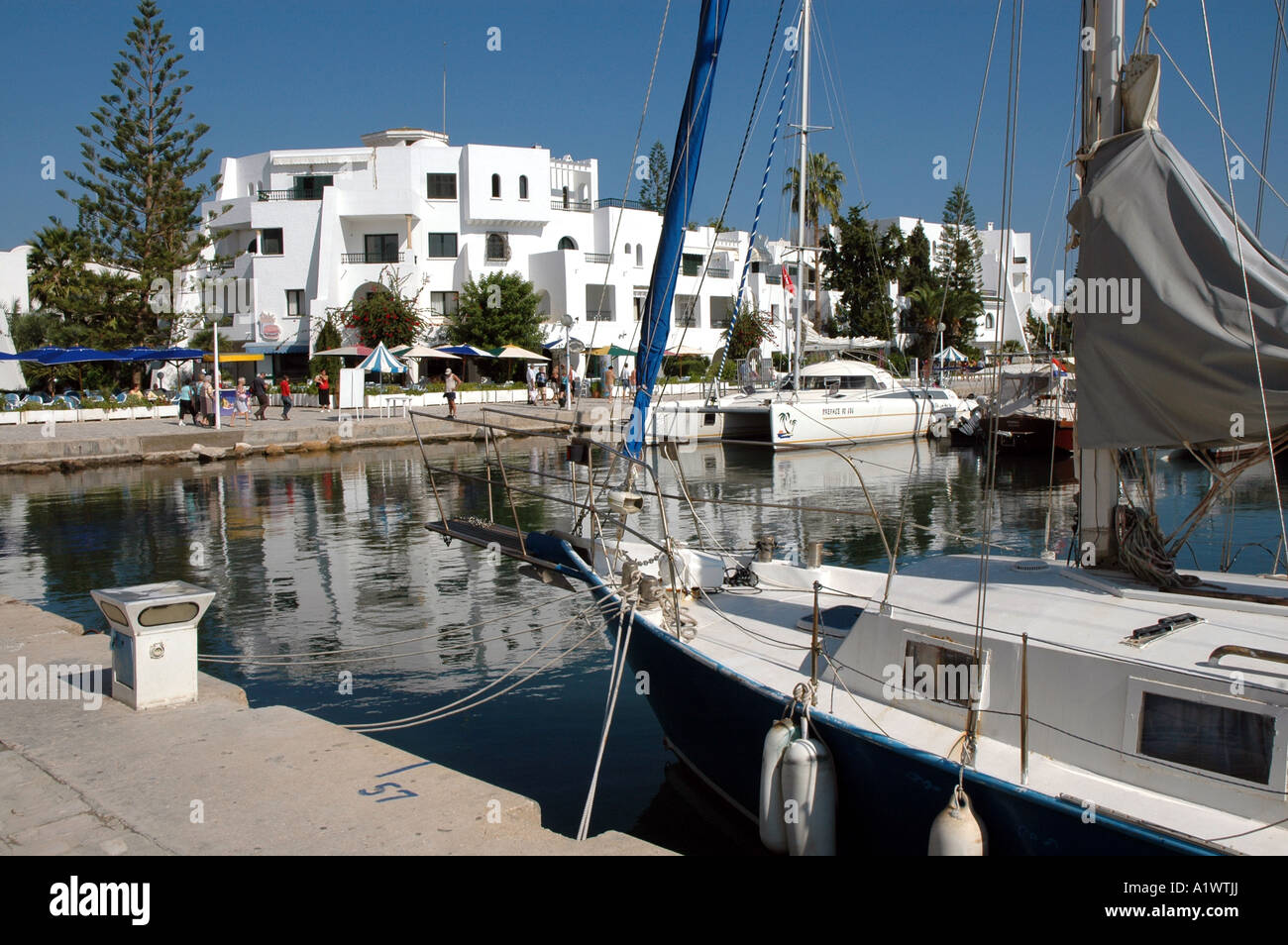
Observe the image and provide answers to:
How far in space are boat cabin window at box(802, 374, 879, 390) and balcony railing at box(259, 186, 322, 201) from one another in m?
27.8

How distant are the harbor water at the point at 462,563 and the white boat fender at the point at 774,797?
1086 millimetres

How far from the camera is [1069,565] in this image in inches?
284

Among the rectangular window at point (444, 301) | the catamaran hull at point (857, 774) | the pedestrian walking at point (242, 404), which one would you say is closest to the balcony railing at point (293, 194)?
the rectangular window at point (444, 301)

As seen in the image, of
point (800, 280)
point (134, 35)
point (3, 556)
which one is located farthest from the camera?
point (134, 35)

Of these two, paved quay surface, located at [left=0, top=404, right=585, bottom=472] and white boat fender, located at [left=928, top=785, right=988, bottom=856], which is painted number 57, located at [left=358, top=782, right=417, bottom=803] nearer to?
white boat fender, located at [left=928, top=785, right=988, bottom=856]

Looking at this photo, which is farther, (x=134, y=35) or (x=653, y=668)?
(x=134, y=35)

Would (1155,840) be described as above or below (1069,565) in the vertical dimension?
below

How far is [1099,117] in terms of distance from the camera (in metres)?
6.86

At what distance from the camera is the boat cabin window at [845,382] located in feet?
115

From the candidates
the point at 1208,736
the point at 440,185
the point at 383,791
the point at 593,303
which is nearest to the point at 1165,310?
the point at 1208,736

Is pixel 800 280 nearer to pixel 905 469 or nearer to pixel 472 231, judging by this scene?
pixel 905 469

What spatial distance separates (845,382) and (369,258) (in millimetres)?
24487
